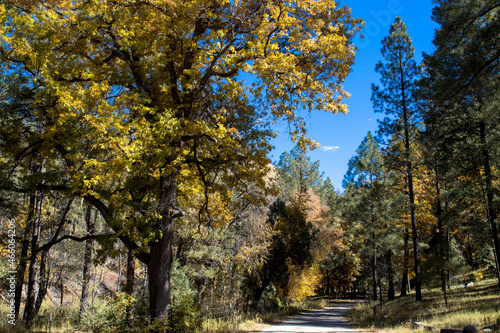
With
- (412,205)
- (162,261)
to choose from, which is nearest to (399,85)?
(412,205)

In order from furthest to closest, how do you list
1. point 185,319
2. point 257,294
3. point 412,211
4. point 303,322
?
1. point 257,294
2. point 303,322
3. point 412,211
4. point 185,319

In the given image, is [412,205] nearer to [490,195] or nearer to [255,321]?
[490,195]

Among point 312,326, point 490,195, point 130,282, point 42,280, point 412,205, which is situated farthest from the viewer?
point 412,205

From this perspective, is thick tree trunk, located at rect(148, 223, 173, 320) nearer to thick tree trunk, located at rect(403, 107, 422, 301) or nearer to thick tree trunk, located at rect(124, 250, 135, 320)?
thick tree trunk, located at rect(124, 250, 135, 320)

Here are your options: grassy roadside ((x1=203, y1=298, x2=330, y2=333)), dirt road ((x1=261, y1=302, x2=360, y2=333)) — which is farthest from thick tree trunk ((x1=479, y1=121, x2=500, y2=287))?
grassy roadside ((x1=203, y1=298, x2=330, y2=333))

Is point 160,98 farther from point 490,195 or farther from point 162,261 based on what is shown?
point 490,195

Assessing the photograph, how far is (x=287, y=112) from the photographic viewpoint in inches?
329

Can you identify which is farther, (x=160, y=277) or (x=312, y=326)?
(x=312, y=326)

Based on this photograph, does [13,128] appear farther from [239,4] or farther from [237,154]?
[239,4]

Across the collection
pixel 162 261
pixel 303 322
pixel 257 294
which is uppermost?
pixel 162 261

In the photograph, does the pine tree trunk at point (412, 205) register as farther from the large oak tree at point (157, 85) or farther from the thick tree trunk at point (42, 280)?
the thick tree trunk at point (42, 280)

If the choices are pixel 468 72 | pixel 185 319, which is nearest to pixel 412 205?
pixel 468 72

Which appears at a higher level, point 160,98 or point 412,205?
point 160,98

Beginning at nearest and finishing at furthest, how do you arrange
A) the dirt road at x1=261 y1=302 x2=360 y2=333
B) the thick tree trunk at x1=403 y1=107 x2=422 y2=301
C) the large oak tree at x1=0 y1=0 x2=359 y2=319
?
the large oak tree at x1=0 y1=0 x2=359 y2=319 → the dirt road at x1=261 y1=302 x2=360 y2=333 → the thick tree trunk at x1=403 y1=107 x2=422 y2=301
